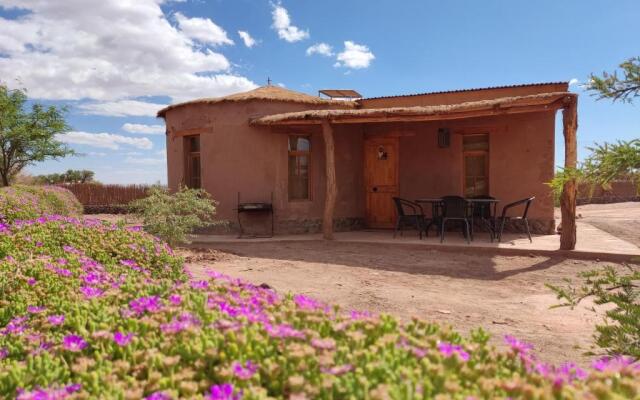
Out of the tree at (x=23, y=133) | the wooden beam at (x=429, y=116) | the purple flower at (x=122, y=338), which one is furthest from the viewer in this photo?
the tree at (x=23, y=133)

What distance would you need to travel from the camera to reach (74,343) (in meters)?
1.75

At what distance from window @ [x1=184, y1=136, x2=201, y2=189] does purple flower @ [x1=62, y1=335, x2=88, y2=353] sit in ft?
34.0

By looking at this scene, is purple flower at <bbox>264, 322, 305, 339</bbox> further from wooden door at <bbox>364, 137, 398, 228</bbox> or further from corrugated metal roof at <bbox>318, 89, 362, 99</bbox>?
corrugated metal roof at <bbox>318, 89, 362, 99</bbox>

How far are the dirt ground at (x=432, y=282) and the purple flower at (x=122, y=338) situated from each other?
8.70 ft

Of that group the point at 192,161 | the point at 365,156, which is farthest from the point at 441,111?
the point at 192,161

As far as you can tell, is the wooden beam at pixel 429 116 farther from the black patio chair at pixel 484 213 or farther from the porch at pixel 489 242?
the porch at pixel 489 242

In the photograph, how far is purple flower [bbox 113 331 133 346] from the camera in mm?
1656

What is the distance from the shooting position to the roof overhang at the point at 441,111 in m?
7.74

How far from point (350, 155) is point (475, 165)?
2.92 m

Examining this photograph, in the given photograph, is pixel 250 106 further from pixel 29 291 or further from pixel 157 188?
pixel 29 291

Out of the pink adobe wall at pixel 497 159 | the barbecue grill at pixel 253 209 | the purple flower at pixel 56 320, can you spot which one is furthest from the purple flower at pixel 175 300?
the pink adobe wall at pixel 497 159

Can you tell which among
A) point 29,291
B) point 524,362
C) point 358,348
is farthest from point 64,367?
point 524,362

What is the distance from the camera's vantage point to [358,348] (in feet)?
4.89

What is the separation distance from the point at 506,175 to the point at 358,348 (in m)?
9.71
